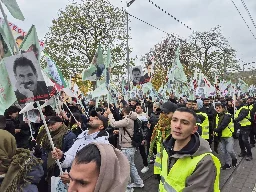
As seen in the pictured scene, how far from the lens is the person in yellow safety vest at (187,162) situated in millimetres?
2427

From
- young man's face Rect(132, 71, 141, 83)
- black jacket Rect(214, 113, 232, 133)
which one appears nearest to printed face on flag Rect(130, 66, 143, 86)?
young man's face Rect(132, 71, 141, 83)

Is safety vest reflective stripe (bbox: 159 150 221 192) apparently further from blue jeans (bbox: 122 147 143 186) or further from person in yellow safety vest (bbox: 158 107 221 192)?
blue jeans (bbox: 122 147 143 186)

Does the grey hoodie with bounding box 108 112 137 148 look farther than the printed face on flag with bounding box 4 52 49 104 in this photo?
Yes

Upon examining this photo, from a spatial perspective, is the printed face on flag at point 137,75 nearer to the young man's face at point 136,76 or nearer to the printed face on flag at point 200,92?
the young man's face at point 136,76

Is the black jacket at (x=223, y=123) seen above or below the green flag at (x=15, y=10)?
below

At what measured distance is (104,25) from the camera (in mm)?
24281

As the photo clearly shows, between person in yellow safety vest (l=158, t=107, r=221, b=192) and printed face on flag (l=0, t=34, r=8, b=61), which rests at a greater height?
printed face on flag (l=0, t=34, r=8, b=61)

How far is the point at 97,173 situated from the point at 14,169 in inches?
59.2

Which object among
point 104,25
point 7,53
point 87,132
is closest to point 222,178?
point 87,132

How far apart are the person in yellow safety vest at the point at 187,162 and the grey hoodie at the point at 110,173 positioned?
1004mm

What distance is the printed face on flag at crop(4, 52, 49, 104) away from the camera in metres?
3.60

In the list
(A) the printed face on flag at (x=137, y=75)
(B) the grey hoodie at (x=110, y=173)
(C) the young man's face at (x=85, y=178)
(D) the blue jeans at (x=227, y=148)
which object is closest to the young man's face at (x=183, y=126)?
(B) the grey hoodie at (x=110, y=173)

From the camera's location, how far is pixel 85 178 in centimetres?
149

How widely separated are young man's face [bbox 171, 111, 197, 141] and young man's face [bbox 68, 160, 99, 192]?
1447 mm
